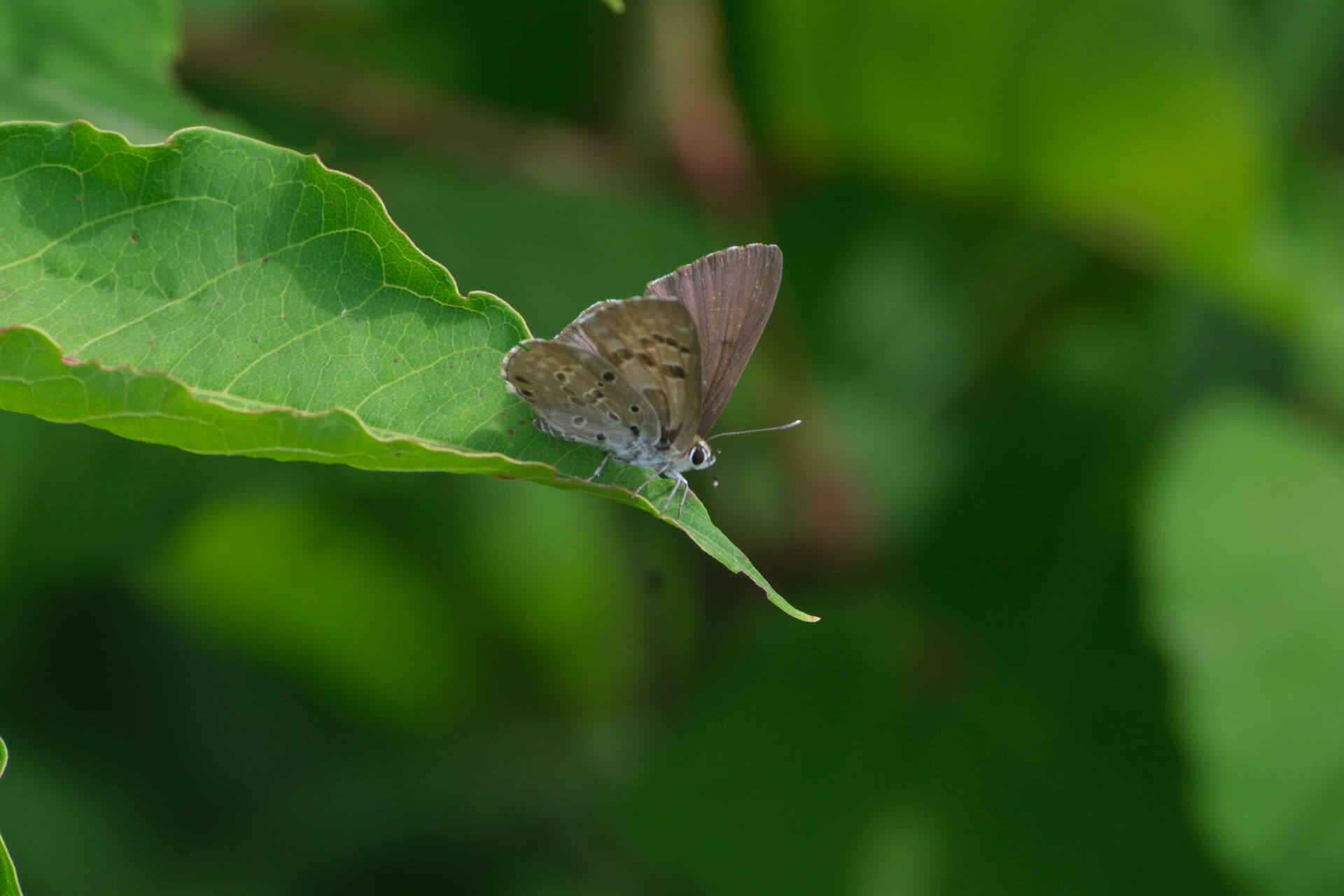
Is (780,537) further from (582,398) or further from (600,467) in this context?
(600,467)

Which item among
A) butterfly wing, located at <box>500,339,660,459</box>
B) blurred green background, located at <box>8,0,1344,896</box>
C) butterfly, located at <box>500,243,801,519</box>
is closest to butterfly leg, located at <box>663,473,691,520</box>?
butterfly, located at <box>500,243,801,519</box>

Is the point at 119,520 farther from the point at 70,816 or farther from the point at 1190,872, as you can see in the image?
the point at 1190,872

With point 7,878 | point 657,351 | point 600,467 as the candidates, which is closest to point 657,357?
point 657,351

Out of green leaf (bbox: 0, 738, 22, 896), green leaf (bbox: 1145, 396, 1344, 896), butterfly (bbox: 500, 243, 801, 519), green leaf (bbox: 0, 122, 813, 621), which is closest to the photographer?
green leaf (bbox: 0, 738, 22, 896)

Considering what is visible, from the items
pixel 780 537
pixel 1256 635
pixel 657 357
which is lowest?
pixel 780 537

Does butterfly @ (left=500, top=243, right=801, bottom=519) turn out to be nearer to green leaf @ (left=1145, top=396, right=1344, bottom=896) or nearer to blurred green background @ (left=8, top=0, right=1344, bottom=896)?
blurred green background @ (left=8, top=0, right=1344, bottom=896)

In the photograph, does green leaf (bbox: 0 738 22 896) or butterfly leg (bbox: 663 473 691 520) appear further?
butterfly leg (bbox: 663 473 691 520)

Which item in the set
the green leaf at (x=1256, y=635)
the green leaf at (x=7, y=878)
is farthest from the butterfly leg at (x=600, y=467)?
the green leaf at (x=1256, y=635)
